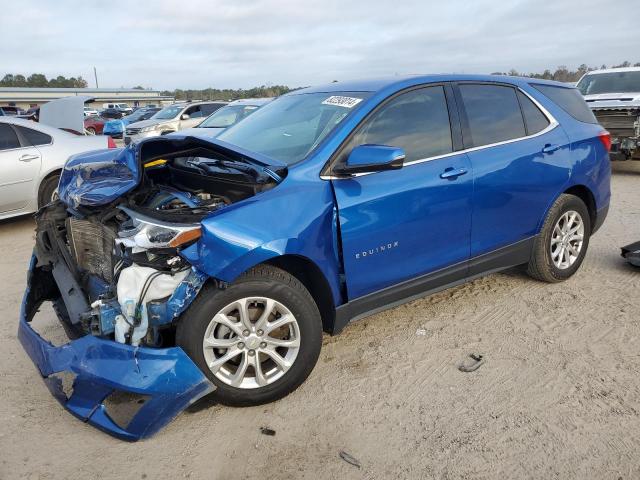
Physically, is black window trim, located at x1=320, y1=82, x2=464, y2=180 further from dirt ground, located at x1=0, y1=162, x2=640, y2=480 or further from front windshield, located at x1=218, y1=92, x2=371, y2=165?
dirt ground, located at x1=0, y1=162, x2=640, y2=480

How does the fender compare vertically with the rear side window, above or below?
below

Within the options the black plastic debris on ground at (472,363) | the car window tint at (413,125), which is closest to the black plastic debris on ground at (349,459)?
the black plastic debris on ground at (472,363)

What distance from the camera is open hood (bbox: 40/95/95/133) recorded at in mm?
8259

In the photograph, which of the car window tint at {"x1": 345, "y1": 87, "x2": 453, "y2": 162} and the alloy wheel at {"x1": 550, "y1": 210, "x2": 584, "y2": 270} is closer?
the car window tint at {"x1": 345, "y1": 87, "x2": 453, "y2": 162}

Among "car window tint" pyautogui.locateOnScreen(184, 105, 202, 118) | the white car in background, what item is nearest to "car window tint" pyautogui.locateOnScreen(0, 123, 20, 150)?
the white car in background

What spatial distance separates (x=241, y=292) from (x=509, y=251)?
232 centimetres

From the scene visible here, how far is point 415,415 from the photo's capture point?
109 inches

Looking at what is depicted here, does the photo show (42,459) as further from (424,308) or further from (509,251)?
(509,251)

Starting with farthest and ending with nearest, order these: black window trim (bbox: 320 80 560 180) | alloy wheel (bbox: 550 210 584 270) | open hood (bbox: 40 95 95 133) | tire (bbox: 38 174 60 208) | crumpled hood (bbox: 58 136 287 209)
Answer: open hood (bbox: 40 95 95 133), tire (bbox: 38 174 60 208), alloy wheel (bbox: 550 210 584 270), black window trim (bbox: 320 80 560 180), crumpled hood (bbox: 58 136 287 209)


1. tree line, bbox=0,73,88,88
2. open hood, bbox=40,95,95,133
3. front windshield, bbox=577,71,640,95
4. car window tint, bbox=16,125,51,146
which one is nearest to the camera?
car window tint, bbox=16,125,51,146

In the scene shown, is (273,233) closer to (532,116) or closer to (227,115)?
(532,116)

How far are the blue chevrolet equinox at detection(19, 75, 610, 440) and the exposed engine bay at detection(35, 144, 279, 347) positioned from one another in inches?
0.4

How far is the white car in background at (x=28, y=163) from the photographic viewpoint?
6.57m

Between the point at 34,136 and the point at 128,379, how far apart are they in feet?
19.4
